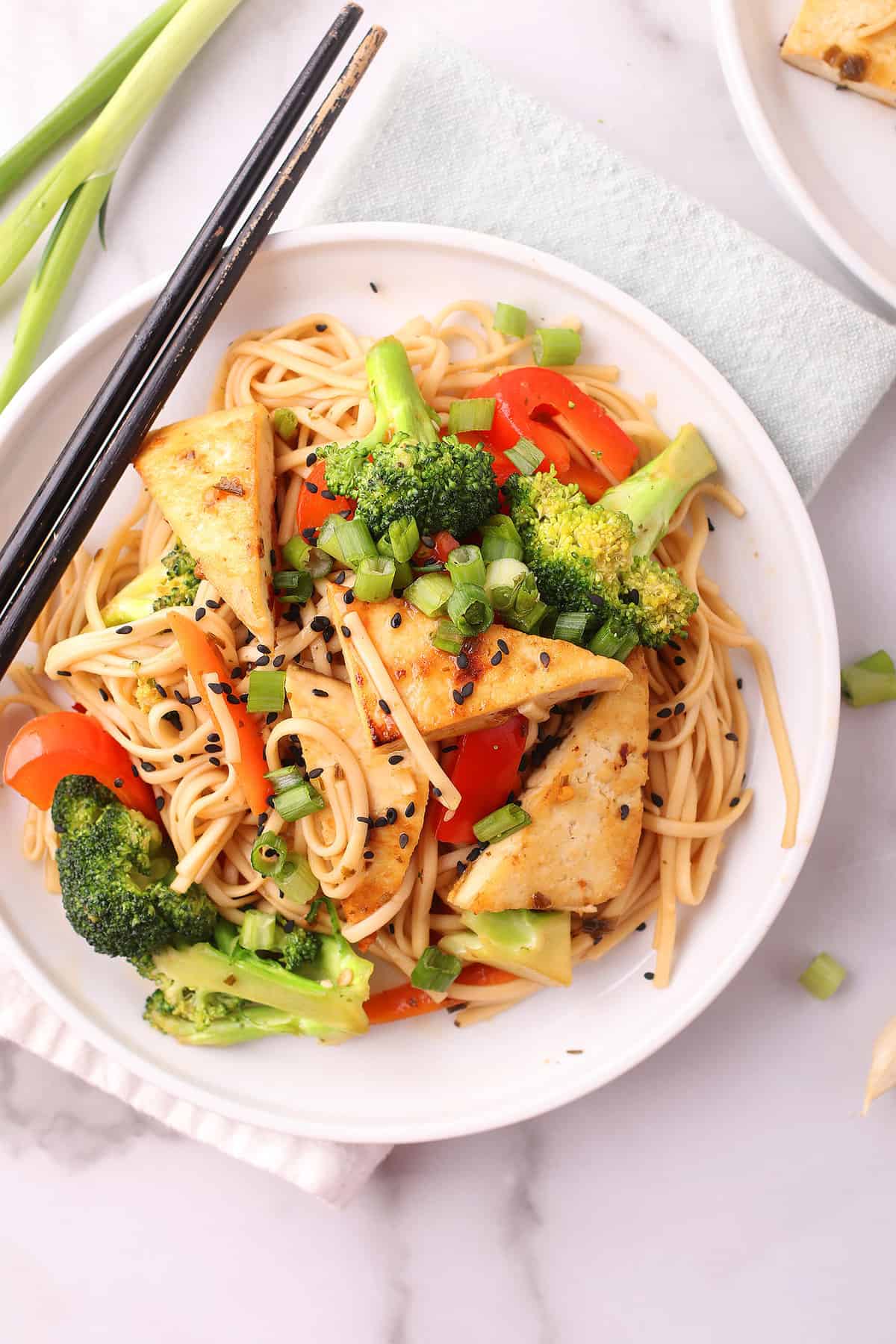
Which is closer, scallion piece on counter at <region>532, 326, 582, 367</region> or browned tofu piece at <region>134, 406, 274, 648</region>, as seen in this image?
browned tofu piece at <region>134, 406, 274, 648</region>

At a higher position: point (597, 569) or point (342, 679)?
point (597, 569)

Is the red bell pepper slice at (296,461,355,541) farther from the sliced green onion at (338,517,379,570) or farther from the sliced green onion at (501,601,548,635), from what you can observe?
the sliced green onion at (501,601,548,635)

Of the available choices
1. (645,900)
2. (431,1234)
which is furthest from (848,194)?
(431,1234)

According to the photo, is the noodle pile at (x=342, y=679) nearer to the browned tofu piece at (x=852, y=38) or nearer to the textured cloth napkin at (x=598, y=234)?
the textured cloth napkin at (x=598, y=234)

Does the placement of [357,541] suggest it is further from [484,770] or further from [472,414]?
[484,770]

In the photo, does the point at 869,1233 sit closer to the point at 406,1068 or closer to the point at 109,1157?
the point at 406,1068

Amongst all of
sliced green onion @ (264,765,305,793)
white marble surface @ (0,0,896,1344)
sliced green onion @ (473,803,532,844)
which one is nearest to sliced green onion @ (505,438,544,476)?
sliced green onion @ (473,803,532,844)

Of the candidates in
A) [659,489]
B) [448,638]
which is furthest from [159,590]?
[659,489]
